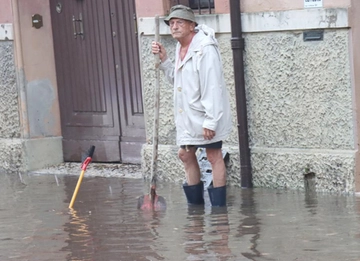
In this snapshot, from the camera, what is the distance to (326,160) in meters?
9.42

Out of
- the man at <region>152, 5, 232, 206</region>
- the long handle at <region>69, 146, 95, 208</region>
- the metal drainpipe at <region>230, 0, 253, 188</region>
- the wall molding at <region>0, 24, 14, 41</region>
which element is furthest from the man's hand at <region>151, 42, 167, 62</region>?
the wall molding at <region>0, 24, 14, 41</region>

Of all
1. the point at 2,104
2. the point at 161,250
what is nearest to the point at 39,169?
the point at 2,104

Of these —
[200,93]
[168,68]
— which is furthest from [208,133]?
[168,68]

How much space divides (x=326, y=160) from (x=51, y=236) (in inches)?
104

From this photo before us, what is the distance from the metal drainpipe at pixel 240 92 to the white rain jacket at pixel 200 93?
113cm

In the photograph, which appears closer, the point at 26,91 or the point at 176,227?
the point at 176,227

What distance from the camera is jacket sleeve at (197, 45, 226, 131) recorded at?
8445mm

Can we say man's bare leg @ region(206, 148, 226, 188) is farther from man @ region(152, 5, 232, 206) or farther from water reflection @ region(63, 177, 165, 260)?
water reflection @ region(63, 177, 165, 260)

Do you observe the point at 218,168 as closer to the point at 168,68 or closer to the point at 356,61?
the point at 168,68

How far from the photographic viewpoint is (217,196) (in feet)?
29.2

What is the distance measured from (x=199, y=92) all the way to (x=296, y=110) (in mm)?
1376

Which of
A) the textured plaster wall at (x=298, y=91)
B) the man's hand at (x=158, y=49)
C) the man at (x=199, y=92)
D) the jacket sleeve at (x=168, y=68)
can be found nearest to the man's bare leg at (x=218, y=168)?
the man at (x=199, y=92)

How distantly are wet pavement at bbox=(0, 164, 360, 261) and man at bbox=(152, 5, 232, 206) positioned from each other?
20.8 inches

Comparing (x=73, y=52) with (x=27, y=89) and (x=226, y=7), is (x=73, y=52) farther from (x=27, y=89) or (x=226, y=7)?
(x=226, y=7)
